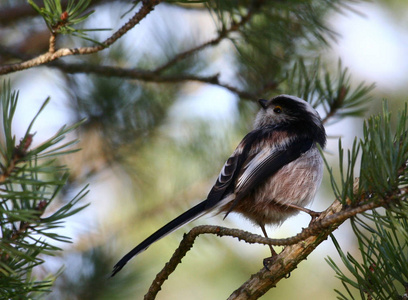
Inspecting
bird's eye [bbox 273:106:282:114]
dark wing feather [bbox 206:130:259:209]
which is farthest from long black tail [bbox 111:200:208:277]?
bird's eye [bbox 273:106:282:114]

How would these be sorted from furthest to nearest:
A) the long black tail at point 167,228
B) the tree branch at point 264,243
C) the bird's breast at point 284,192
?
the bird's breast at point 284,192
the long black tail at point 167,228
the tree branch at point 264,243

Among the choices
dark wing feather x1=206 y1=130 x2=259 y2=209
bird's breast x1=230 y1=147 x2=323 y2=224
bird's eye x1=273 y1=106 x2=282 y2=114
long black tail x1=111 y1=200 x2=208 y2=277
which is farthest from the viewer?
bird's eye x1=273 y1=106 x2=282 y2=114

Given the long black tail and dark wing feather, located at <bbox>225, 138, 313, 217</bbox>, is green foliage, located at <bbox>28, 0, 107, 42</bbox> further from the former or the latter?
dark wing feather, located at <bbox>225, 138, 313, 217</bbox>

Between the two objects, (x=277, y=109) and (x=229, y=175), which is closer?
(x=229, y=175)

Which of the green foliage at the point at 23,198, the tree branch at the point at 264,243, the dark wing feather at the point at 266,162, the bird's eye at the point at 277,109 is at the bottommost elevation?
the tree branch at the point at 264,243

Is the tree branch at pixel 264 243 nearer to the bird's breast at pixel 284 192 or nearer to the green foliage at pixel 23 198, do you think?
the green foliage at pixel 23 198

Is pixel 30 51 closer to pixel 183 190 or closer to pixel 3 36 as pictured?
pixel 3 36

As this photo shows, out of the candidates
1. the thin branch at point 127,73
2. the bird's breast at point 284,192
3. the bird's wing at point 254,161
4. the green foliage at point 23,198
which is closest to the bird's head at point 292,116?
the bird's wing at point 254,161

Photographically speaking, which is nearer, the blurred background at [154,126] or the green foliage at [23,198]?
the green foliage at [23,198]

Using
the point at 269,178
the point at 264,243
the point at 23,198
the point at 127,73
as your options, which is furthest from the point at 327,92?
the point at 23,198

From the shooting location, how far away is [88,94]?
11.0 feet

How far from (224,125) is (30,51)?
1.37m

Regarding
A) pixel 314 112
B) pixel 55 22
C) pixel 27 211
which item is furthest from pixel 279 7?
pixel 27 211

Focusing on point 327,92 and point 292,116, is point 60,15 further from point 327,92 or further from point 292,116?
point 292,116
